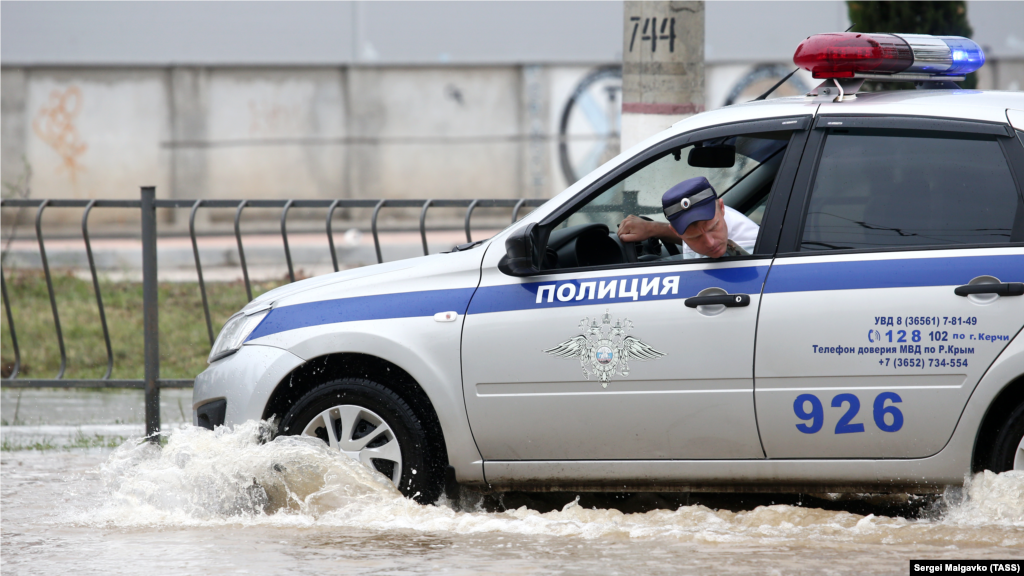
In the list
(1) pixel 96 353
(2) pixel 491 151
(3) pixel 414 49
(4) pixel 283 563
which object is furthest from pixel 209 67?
(4) pixel 283 563

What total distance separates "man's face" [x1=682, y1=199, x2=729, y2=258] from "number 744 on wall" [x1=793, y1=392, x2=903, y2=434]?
64 centimetres

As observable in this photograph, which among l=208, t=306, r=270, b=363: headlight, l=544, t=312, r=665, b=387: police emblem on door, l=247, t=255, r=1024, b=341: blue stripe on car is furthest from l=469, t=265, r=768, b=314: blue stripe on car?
l=208, t=306, r=270, b=363: headlight

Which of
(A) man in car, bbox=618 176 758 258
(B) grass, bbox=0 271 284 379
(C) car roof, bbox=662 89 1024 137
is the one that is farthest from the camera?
(B) grass, bbox=0 271 284 379

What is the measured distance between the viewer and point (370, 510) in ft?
15.1

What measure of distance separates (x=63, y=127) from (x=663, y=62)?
13595 millimetres

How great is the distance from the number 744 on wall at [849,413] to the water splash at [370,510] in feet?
1.24

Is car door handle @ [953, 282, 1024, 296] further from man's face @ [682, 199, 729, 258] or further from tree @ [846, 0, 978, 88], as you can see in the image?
tree @ [846, 0, 978, 88]

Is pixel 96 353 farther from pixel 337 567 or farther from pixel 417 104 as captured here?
pixel 417 104

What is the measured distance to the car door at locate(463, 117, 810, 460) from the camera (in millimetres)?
4266

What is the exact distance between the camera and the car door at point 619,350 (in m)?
4.27

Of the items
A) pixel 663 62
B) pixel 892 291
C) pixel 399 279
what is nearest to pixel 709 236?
pixel 892 291

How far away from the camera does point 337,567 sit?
13.4ft

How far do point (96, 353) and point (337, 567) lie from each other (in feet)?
18.1

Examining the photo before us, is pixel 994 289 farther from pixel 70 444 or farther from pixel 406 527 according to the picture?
pixel 70 444
